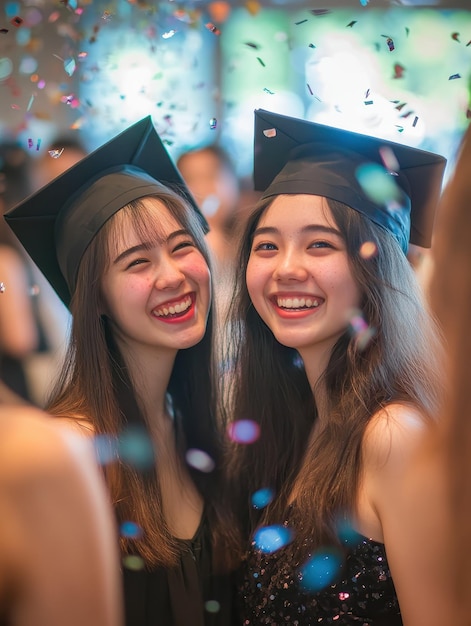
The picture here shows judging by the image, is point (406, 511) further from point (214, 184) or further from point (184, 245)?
point (214, 184)

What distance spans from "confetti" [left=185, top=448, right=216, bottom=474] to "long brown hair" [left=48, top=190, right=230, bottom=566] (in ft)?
0.05

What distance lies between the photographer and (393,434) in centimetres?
124

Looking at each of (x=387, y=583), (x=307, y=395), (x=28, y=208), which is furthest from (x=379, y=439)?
(x=28, y=208)

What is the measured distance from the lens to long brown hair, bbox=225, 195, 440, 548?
1.33m

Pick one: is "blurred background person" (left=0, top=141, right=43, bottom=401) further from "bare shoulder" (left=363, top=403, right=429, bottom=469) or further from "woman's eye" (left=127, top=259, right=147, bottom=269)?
"bare shoulder" (left=363, top=403, right=429, bottom=469)

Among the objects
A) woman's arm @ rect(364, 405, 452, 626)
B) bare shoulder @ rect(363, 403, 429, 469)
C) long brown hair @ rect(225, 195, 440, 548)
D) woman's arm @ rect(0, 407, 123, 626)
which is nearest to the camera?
woman's arm @ rect(0, 407, 123, 626)

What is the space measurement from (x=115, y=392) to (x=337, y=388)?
477mm

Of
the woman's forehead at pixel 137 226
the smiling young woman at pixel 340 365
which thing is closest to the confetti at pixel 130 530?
the smiling young woman at pixel 340 365

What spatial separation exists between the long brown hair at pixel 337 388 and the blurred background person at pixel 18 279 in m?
0.63

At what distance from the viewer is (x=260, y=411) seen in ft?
5.39

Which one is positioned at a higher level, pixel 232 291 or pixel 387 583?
pixel 232 291

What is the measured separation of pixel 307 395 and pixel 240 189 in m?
0.72

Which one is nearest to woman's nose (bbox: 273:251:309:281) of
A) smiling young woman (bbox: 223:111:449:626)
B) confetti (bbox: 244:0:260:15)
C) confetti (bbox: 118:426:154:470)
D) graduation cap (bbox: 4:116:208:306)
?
smiling young woman (bbox: 223:111:449:626)

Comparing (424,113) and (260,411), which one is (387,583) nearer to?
(260,411)
